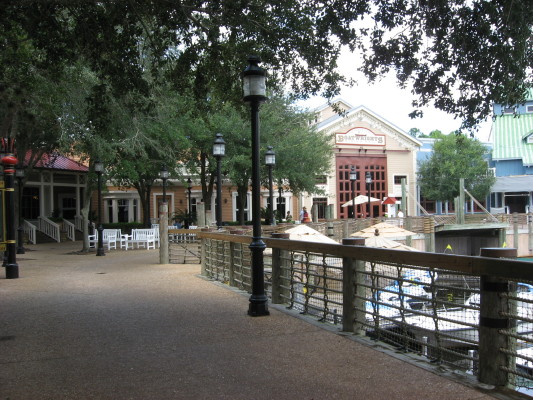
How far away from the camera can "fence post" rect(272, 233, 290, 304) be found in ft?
27.5

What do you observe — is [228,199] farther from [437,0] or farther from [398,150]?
[437,0]

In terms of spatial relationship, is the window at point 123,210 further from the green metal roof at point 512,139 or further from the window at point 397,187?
the green metal roof at point 512,139

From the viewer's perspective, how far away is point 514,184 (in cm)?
4688

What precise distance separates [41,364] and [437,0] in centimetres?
819

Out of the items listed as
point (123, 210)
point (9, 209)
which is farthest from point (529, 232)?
point (9, 209)

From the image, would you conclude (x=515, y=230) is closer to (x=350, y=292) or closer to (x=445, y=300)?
(x=350, y=292)

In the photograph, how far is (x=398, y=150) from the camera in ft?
156

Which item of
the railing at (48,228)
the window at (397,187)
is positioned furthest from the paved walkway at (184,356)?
the window at (397,187)

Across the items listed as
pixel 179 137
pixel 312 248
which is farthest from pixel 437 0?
pixel 179 137

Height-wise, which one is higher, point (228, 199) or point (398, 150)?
point (398, 150)

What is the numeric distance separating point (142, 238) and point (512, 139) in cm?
3836

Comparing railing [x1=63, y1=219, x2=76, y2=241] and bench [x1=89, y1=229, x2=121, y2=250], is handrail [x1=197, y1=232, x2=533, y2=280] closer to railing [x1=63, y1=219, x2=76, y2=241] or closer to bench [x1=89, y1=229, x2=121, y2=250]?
Answer: bench [x1=89, y1=229, x2=121, y2=250]

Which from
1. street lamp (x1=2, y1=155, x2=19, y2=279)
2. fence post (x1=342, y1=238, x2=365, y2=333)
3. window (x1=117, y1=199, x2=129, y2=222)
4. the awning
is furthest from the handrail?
the awning

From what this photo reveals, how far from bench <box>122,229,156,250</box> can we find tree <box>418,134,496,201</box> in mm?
29130
